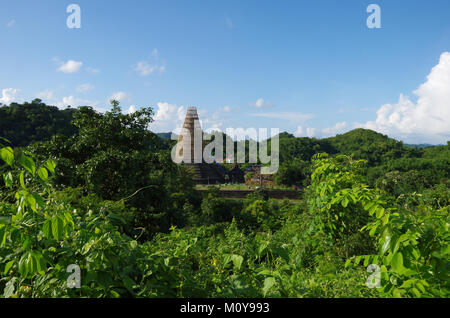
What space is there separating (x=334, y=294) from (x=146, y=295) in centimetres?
87

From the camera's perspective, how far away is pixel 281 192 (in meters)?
29.7

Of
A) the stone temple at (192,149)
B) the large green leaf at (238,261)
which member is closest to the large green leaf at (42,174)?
the large green leaf at (238,261)

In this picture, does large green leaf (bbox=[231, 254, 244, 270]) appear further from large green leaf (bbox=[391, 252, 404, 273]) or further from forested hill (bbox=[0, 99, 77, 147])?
forested hill (bbox=[0, 99, 77, 147])

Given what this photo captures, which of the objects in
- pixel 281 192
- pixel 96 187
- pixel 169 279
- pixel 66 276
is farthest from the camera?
pixel 281 192

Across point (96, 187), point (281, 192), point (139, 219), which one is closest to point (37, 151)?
point (96, 187)

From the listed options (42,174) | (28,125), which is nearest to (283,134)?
(28,125)

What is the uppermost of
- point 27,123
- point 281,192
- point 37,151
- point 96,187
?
point 27,123

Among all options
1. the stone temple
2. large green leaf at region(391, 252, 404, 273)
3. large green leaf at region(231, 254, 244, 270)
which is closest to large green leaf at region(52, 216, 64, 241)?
large green leaf at region(231, 254, 244, 270)

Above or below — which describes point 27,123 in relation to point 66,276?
above

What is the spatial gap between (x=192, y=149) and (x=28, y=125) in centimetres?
1816

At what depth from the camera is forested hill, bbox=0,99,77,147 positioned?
31.0 meters

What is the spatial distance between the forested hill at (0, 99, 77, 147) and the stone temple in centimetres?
1194
